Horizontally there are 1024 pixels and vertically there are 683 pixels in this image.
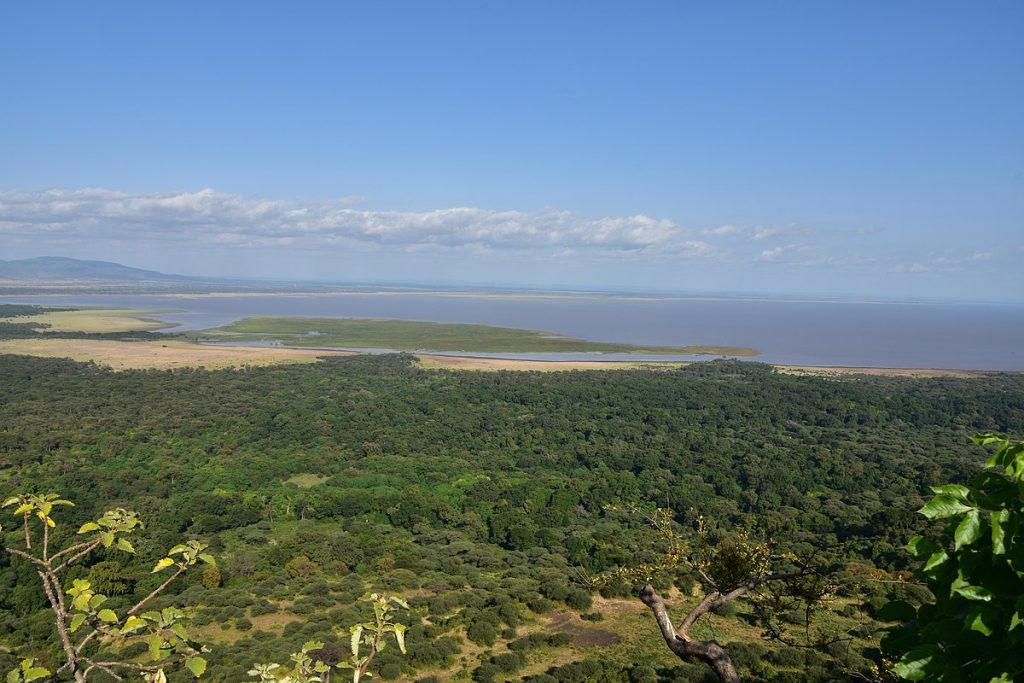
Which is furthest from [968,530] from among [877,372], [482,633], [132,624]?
[877,372]

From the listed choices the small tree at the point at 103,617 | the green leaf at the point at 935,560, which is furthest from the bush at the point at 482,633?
the green leaf at the point at 935,560

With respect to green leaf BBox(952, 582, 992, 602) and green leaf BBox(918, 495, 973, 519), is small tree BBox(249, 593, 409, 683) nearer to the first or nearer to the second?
green leaf BBox(918, 495, 973, 519)

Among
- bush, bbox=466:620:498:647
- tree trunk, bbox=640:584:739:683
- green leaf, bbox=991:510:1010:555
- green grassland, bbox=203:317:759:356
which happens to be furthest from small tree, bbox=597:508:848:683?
green grassland, bbox=203:317:759:356

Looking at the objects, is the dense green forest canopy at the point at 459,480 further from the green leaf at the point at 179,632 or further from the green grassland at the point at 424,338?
the green grassland at the point at 424,338

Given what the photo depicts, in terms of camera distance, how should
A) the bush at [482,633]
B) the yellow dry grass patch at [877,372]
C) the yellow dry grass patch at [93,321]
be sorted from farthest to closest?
the yellow dry grass patch at [93,321] < the yellow dry grass patch at [877,372] < the bush at [482,633]

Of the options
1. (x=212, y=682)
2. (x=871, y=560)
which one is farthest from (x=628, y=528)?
(x=212, y=682)

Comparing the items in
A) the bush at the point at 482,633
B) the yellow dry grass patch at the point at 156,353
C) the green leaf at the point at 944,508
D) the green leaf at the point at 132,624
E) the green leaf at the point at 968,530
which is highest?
the green leaf at the point at 944,508

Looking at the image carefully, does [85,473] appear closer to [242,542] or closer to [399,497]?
[242,542]
